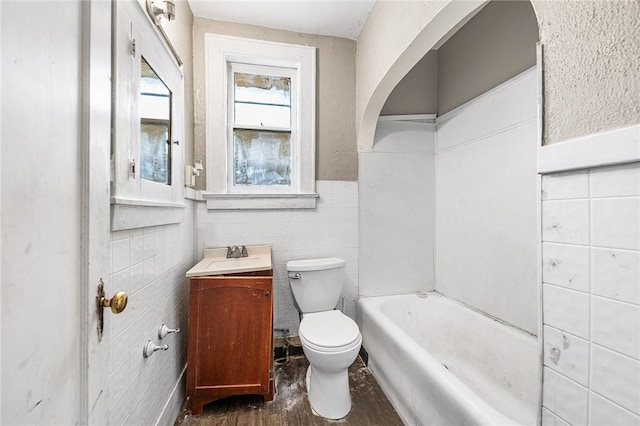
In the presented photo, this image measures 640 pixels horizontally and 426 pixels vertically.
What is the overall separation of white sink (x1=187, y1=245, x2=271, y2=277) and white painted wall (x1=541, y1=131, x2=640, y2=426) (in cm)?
126

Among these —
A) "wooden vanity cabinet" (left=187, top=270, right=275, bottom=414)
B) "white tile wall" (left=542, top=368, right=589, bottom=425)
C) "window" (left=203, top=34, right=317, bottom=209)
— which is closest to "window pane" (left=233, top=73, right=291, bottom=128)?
"window" (left=203, top=34, right=317, bottom=209)

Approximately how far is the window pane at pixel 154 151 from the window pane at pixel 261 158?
0.73 m

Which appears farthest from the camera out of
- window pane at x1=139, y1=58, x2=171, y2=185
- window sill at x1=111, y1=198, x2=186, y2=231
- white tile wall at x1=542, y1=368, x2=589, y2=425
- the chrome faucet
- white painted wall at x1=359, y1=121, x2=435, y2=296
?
white painted wall at x1=359, y1=121, x2=435, y2=296

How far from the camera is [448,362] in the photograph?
181 cm

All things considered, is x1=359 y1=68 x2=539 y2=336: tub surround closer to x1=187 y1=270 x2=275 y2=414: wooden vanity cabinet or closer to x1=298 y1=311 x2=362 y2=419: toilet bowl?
x1=298 y1=311 x2=362 y2=419: toilet bowl

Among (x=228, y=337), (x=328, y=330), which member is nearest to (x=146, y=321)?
(x=228, y=337)

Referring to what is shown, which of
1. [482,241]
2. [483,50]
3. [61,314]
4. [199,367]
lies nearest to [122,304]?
[61,314]

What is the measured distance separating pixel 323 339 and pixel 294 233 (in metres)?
0.85

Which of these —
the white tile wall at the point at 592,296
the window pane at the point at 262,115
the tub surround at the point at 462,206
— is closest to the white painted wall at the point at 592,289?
the white tile wall at the point at 592,296

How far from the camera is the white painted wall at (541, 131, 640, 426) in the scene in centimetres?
54

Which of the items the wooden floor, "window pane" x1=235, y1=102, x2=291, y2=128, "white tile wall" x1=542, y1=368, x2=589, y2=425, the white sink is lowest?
the wooden floor

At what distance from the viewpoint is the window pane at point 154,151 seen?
1089 mm

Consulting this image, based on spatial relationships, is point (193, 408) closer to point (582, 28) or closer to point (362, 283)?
point (362, 283)

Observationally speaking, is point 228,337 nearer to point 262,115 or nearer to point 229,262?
point 229,262
